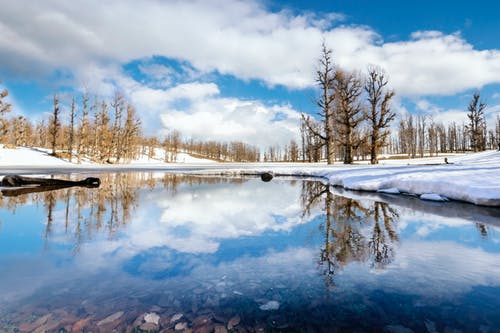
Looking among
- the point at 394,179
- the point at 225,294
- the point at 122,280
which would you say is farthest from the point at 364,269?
the point at 394,179

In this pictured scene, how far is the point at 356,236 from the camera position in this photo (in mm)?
4957

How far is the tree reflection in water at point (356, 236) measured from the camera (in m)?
3.78

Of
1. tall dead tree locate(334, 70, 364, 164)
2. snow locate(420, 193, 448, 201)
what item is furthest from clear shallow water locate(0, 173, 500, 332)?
tall dead tree locate(334, 70, 364, 164)

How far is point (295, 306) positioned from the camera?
2.60 metres

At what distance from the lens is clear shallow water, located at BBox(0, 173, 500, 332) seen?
2381 mm

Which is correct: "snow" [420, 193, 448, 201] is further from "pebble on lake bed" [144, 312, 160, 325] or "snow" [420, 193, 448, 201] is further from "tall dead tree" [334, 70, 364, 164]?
"tall dead tree" [334, 70, 364, 164]

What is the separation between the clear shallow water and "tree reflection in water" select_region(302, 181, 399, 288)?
29mm

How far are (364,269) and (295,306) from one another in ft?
4.55

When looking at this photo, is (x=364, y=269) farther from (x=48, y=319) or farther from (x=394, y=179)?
(x=394, y=179)

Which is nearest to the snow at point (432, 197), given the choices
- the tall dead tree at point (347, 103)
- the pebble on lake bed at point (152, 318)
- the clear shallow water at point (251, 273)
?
the clear shallow water at point (251, 273)

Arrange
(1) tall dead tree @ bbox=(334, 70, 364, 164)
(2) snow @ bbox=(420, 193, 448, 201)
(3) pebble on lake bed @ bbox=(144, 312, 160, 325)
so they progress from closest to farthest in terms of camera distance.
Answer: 1. (3) pebble on lake bed @ bbox=(144, 312, 160, 325)
2. (2) snow @ bbox=(420, 193, 448, 201)
3. (1) tall dead tree @ bbox=(334, 70, 364, 164)

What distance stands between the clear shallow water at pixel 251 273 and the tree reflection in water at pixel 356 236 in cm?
3

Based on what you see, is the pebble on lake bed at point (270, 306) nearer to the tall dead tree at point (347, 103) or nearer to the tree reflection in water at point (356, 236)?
the tree reflection in water at point (356, 236)

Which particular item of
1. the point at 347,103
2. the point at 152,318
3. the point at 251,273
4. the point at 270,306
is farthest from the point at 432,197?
the point at 347,103
